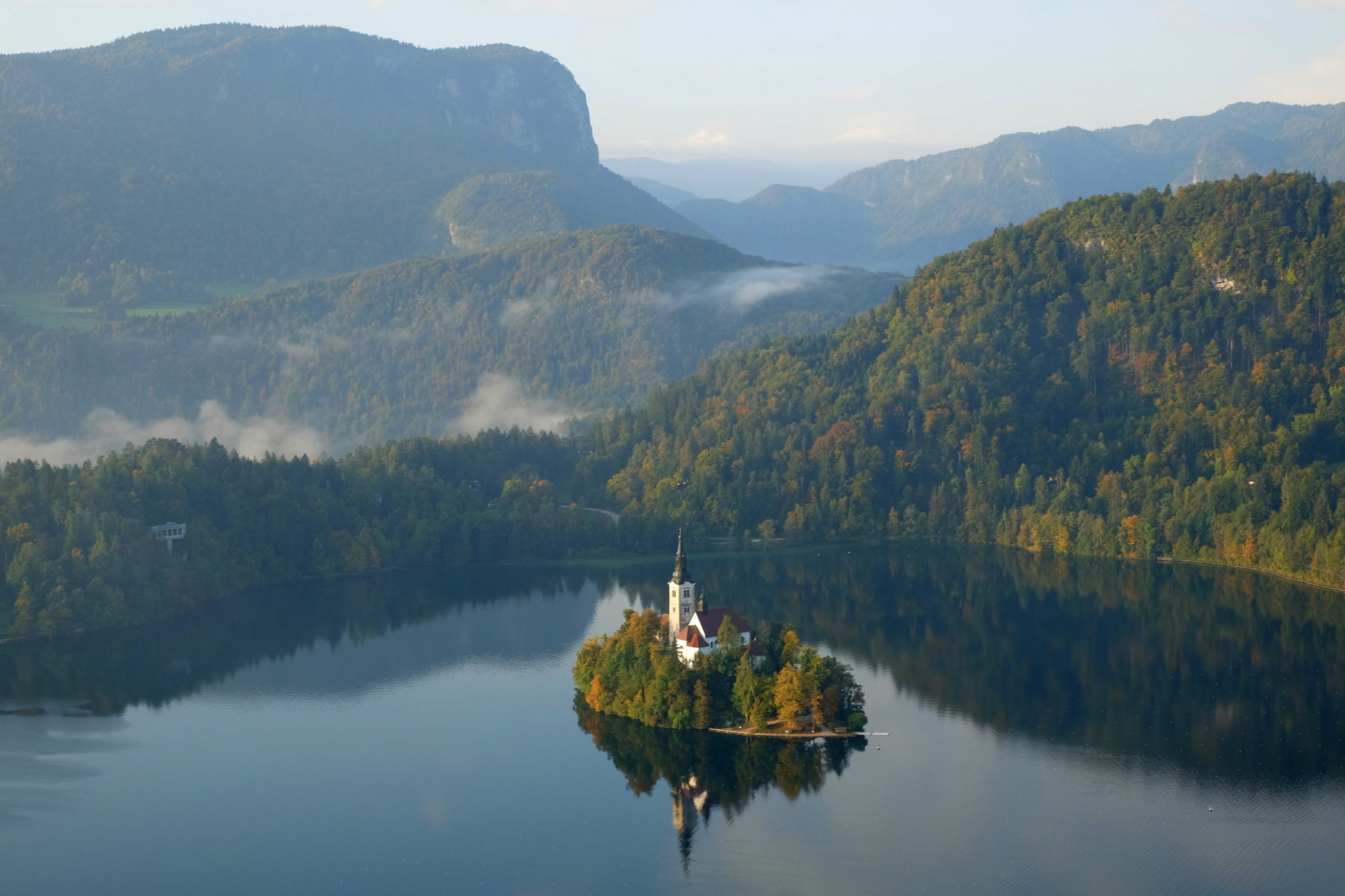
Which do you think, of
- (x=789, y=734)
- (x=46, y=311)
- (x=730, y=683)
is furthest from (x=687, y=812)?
(x=46, y=311)

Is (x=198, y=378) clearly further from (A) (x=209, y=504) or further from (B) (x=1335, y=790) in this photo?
(B) (x=1335, y=790)

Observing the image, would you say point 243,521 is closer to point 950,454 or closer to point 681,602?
point 681,602

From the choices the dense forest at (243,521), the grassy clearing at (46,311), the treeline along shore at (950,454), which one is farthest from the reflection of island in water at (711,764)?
the grassy clearing at (46,311)

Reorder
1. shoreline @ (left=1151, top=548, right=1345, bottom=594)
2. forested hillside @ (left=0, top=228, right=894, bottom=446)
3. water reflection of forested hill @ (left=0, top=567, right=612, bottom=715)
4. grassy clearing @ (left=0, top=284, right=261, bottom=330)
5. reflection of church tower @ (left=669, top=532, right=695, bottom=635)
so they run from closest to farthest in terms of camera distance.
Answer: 1. reflection of church tower @ (left=669, top=532, right=695, bottom=635)
2. water reflection of forested hill @ (left=0, top=567, right=612, bottom=715)
3. shoreline @ (left=1151, top=548, right=1345, bottom=594)
4. forested hillside @ (left=0, top=228, right=894, bottom=446)
5. grassy clearing @ (left=0, top=284, right=261, bottom=330)

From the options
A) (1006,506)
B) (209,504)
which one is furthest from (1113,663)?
(209,504)

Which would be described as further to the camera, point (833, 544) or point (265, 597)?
point (833, 544)

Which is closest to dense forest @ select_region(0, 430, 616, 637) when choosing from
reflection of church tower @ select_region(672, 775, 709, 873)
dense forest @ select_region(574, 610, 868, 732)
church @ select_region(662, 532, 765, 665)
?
church @ select_region(662, 532, 765, 665)

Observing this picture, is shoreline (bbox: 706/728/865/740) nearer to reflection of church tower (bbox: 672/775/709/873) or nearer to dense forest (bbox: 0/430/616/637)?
reflection of church tower (bbox: 672/775/709/873)
